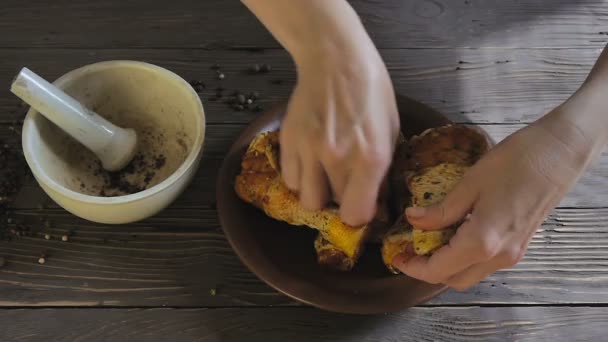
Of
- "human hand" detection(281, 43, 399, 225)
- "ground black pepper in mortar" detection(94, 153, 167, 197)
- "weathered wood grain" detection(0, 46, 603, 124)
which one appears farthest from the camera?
"weathered wood grain" detection(0, 46, 603, 124)

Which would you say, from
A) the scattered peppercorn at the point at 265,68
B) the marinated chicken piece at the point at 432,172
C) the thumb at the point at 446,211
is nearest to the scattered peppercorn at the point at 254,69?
the scattered peppercorn at the point at 265,68

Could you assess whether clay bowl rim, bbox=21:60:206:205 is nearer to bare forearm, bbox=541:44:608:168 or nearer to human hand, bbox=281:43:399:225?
human hand, bbox=281:43:399:225

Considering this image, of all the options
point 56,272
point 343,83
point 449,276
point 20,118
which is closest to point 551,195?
point 449,276

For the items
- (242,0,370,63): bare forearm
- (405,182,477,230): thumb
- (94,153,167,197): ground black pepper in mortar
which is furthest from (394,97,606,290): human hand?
(94,153,167,197): ground black pepper in mortar

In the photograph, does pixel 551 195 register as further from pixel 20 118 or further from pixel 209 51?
pixel 20 118

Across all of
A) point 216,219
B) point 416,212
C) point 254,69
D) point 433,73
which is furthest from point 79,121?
point 433,73

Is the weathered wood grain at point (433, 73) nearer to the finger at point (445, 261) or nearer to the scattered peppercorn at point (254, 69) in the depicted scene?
the scattered peppercorn at point (254, 69)
